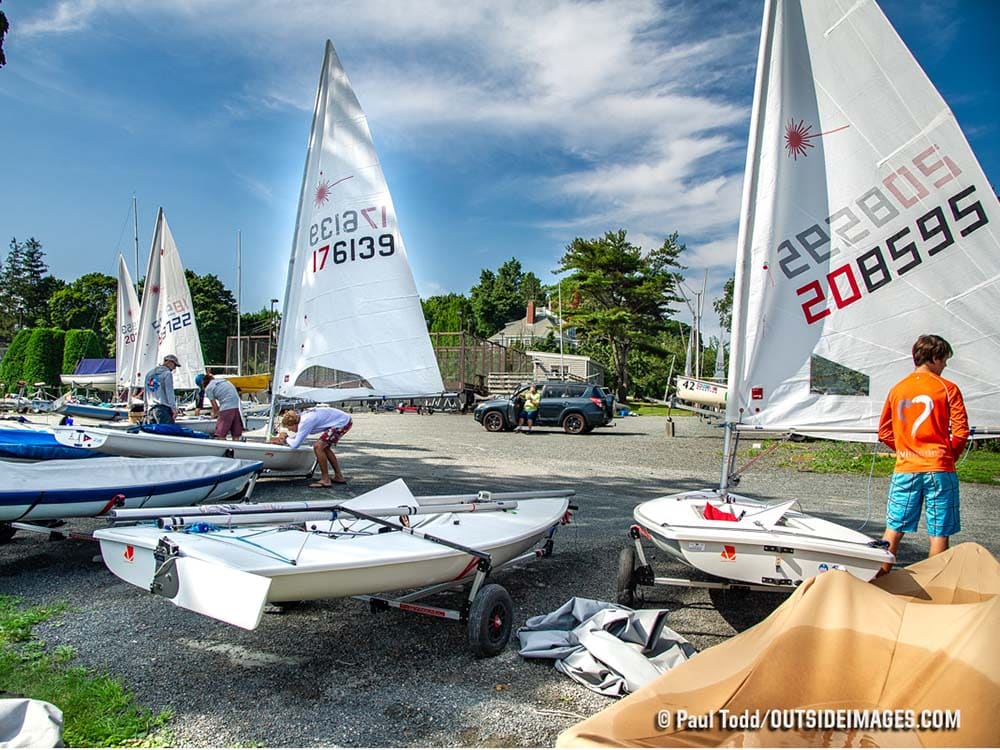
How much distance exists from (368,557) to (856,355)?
386 centimetres

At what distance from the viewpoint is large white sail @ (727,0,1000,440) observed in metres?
4.77

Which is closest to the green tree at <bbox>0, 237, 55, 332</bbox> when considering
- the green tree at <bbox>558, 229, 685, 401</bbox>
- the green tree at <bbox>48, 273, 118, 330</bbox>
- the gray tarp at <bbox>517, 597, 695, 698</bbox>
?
the green tree at <bbox>48, 273, 118, 330</bbox>

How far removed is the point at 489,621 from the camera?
3.61m

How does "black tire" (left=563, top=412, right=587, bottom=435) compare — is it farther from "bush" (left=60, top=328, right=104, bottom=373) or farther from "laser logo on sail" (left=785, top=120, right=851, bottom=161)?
"bush" (left=60, top=328, right=104, bottom=373)

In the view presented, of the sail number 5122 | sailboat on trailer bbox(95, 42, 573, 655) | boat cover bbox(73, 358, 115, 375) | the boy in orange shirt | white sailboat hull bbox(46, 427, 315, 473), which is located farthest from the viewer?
boat cover bbox(73, 358, 115, 375)

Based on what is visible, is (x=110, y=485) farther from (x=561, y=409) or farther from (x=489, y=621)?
(x=561, y=409)

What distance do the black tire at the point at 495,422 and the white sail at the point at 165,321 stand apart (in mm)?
7898

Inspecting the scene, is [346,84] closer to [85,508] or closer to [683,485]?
[85,508]

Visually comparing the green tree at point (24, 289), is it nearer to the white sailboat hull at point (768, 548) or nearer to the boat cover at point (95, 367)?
the boat cover at point (95, 367)

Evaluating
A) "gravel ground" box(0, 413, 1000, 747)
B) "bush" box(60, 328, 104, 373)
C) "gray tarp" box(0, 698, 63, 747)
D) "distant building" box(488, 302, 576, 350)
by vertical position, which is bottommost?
"gravel ground" box(0, 413, 1000, 747)

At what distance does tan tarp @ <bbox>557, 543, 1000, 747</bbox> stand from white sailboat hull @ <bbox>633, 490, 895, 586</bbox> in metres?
0.96

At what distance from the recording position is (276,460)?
8734 mm

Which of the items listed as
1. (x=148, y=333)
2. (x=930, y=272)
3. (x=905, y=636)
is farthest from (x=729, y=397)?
(x=148, y=333)

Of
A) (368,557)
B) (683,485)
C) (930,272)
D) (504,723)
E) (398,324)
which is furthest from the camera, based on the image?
(683,485)
